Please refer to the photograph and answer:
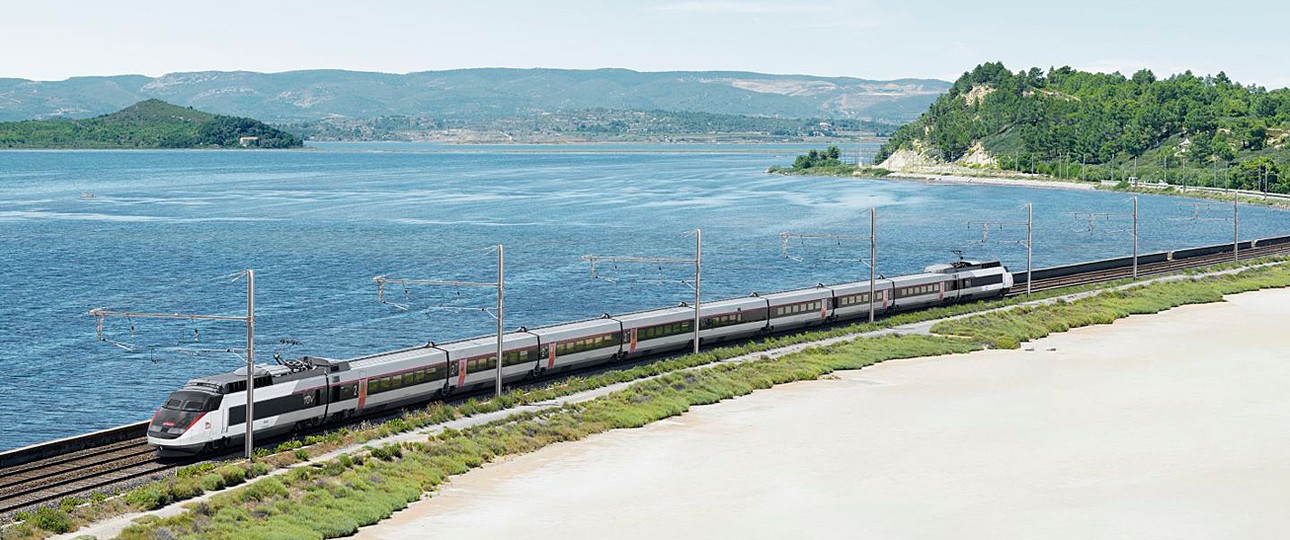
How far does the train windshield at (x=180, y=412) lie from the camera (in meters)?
49.9

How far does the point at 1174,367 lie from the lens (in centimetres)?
7712

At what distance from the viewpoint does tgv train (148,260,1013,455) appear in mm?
50938

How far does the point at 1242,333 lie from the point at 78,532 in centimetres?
7370

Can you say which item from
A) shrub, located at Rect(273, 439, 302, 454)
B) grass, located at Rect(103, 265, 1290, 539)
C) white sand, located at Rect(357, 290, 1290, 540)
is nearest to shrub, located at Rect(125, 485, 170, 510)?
grass, located at Rect(103, 265, 1290, 539)

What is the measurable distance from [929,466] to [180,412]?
2704 cm

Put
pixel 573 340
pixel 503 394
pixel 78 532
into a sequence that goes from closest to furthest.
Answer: pixel 78 532 < pixel 503 394 < pixel 573 340

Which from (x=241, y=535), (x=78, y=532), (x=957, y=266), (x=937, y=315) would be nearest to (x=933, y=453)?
(x=241, y=535)

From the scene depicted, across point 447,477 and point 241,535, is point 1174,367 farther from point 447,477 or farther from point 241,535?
point 241,535

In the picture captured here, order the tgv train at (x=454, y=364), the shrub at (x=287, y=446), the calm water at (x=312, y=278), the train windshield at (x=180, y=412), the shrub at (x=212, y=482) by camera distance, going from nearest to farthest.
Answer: the shrub at (x=212, y=482), the train windshield at (x=180, y=412), the tgv train at (x=454, y=364), the shrub at (x=287, y=446), the calm water at (x=312, y=278)

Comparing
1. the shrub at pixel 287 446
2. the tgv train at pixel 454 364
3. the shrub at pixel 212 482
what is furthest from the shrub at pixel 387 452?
the shrub at pixel 212 482

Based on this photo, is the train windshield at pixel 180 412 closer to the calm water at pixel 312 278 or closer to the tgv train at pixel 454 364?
the tgv train at pixel 454 364

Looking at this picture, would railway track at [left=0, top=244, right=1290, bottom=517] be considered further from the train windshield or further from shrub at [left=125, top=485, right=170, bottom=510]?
shrub at [left=125, top=485, right=170, bottom=510]

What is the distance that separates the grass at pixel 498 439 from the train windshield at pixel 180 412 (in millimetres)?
4962

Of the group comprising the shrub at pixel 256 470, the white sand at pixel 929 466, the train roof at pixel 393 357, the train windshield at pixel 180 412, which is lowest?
the white sand at pixel 929 466
